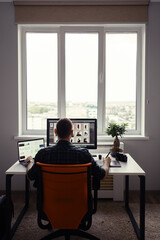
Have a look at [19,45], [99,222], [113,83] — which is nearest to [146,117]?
[113,83]

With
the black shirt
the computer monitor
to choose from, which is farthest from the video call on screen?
the black shirt

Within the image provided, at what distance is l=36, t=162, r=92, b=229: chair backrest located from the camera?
5.11 feet

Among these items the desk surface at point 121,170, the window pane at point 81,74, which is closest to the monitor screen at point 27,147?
the desk surface at point 121,170

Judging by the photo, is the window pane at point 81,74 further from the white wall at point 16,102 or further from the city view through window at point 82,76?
the white wall at point 16,102

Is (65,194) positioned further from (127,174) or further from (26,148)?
(26,148)

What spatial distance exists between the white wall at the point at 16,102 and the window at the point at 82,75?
15 centimetres

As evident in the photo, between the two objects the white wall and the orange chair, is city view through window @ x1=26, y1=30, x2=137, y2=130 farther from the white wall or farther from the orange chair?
the orange chair

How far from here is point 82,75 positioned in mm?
3342

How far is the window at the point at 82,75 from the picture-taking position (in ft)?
10.8

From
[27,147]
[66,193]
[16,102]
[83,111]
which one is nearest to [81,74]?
[83,111]

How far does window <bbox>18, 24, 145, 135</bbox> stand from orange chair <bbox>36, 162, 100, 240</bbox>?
178 centimetres

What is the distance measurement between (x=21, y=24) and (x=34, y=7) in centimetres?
31

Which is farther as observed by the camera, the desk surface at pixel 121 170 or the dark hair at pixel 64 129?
the desk surface at pixel 121 170

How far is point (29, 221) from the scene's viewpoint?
2432 mm
